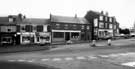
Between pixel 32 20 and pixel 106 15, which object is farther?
pixel 106 15

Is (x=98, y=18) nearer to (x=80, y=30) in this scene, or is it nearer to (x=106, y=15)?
(x=106, y=15)

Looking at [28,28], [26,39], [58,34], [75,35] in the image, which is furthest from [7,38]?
[75,35]

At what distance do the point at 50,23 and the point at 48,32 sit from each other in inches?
116

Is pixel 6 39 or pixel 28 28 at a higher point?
pixel 28 28

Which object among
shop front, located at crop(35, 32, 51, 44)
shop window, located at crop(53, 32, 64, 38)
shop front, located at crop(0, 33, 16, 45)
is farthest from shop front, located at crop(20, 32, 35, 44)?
shop window, located at crop(53, 32, 64, 38)

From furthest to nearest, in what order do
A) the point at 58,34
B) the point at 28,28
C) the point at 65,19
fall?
the point at 65,19
the point at 58,34
the point at 28,28

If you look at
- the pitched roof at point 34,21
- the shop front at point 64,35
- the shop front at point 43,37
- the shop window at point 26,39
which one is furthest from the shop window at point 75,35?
the shop window at point 26,39

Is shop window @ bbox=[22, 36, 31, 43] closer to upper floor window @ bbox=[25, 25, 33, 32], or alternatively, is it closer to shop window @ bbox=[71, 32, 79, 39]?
upper floor window @ bbox=[25, 25, 33, 32]

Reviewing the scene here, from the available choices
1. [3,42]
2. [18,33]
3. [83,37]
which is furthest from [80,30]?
[3,42]

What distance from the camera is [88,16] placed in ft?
189

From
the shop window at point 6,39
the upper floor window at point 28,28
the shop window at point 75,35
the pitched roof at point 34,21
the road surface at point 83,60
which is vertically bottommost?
the road surface at point 83,60

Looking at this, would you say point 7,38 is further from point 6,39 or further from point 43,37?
point 43,37

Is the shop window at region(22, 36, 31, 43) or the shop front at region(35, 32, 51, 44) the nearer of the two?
the shop window at region(22, 36, 31, 43)

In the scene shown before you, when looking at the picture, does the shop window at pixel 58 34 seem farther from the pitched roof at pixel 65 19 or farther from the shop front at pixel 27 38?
the shop front at pixel 27 38
